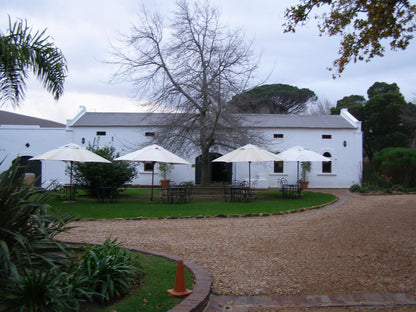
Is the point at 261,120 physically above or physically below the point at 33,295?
above

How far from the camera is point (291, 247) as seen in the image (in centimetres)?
719

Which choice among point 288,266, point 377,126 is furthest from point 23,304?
point 377,126

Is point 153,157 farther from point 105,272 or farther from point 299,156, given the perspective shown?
point 105,272

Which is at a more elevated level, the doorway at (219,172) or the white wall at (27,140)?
the white wall at (27,140)

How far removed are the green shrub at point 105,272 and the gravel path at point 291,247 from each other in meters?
1.30

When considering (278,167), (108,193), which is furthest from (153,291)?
(278,167)

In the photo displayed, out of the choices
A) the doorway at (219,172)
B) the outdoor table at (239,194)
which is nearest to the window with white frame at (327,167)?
the doorway at (219,172)

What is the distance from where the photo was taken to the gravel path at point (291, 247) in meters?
5.20

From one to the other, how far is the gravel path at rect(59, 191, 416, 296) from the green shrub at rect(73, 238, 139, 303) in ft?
4.26

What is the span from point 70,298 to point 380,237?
649cm

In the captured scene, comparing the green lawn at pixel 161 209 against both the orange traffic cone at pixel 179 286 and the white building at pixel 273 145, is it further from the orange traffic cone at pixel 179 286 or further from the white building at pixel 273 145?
the white building at pixel 273 145

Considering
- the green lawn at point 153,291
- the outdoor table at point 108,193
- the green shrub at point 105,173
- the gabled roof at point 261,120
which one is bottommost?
the green lawn at point 153,291

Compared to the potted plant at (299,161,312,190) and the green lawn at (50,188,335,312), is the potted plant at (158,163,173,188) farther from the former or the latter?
the potted plant at (299,161,312,190)

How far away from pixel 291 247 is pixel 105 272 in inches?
163
